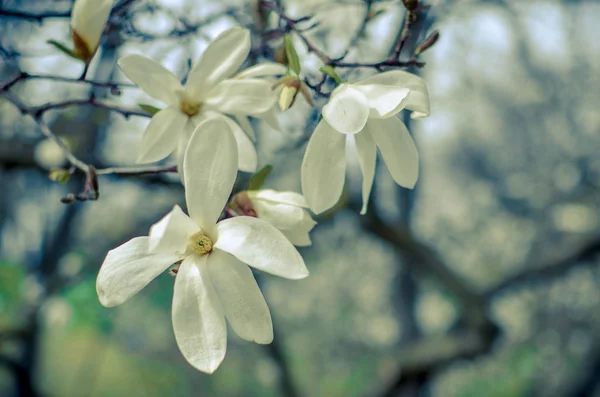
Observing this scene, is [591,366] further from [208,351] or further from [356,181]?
[208,351]

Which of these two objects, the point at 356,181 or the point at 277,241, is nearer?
the point at 277,241

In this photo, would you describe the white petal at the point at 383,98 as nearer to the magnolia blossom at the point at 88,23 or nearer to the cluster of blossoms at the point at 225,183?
the cluster of blossoms at the point at 225,183

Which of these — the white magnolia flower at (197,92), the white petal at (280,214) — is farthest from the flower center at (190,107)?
the white petal at (280,214)

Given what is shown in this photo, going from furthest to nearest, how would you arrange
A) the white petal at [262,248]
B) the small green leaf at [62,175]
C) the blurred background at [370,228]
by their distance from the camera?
the blurred background at [370,228], the small green leaf at [62,175], the white petal at [262,248]

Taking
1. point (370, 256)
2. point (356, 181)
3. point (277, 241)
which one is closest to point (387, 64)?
point (277, 241)

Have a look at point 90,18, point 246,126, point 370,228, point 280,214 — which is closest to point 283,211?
point 280,214

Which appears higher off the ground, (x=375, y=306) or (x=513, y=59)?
(x=513, y=59)
